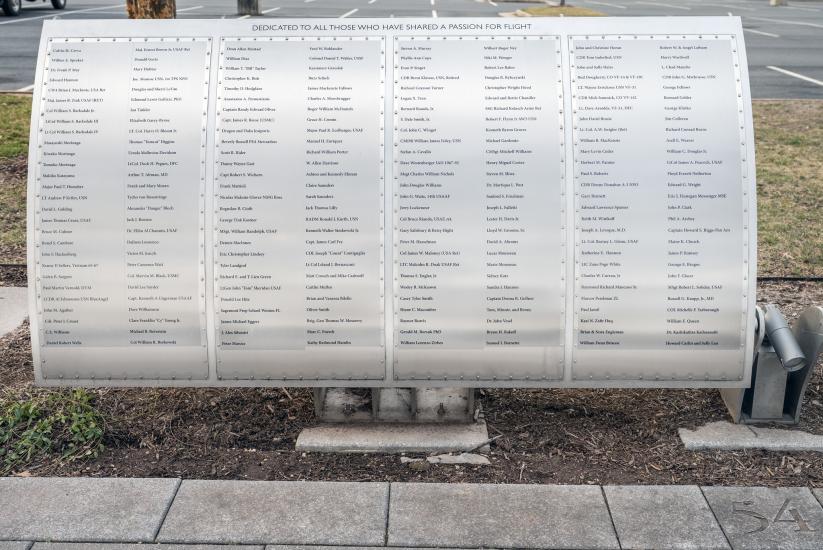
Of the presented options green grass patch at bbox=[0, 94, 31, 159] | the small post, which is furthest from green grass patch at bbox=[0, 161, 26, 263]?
the small post

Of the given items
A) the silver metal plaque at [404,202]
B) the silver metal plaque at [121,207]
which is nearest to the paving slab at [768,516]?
the silver metal plaque at [404,202]

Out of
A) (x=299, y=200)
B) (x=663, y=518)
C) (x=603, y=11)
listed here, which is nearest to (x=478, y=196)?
(x=299, y=200)

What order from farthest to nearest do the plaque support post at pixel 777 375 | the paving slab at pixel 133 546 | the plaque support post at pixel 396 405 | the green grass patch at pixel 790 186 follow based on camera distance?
the green grass patch at pixel 790 186 → the plaque support post at pixel 396 405 → the plaque support post at pixel 777 375 → the paving slab at pixel 133 546

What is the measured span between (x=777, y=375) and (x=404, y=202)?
6.73 ft

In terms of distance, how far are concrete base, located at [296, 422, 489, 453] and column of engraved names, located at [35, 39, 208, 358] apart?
2.51 feet

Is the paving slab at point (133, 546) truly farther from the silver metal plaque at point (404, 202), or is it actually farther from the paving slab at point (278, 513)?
the silver metal plaque at point (404, 202)

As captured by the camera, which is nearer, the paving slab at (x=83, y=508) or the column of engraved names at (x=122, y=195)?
the paving slab at (x=83, y=508)

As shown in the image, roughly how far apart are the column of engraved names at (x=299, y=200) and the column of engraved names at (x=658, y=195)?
3.34 ft

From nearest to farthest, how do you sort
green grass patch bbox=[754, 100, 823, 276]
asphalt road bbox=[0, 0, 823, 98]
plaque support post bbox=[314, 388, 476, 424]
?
plaque support post bbox=[314, 388, 476, 424]
green grass patch bbox=[754, 100, 823, 276]
asphalt road bbox=[0, 0, 823, 98]

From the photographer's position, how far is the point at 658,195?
14.8 feet

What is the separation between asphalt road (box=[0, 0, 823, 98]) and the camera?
15766 millimetres

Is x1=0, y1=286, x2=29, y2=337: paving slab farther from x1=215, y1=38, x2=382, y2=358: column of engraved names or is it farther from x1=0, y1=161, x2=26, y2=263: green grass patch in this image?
x1=215, y1=38, x2=382, y2=358: column of engraved names

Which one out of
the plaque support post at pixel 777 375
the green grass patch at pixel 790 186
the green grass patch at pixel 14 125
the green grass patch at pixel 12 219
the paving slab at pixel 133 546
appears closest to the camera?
the paving slab at pixel 133 546

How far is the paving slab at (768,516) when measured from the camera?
12.5 feet
